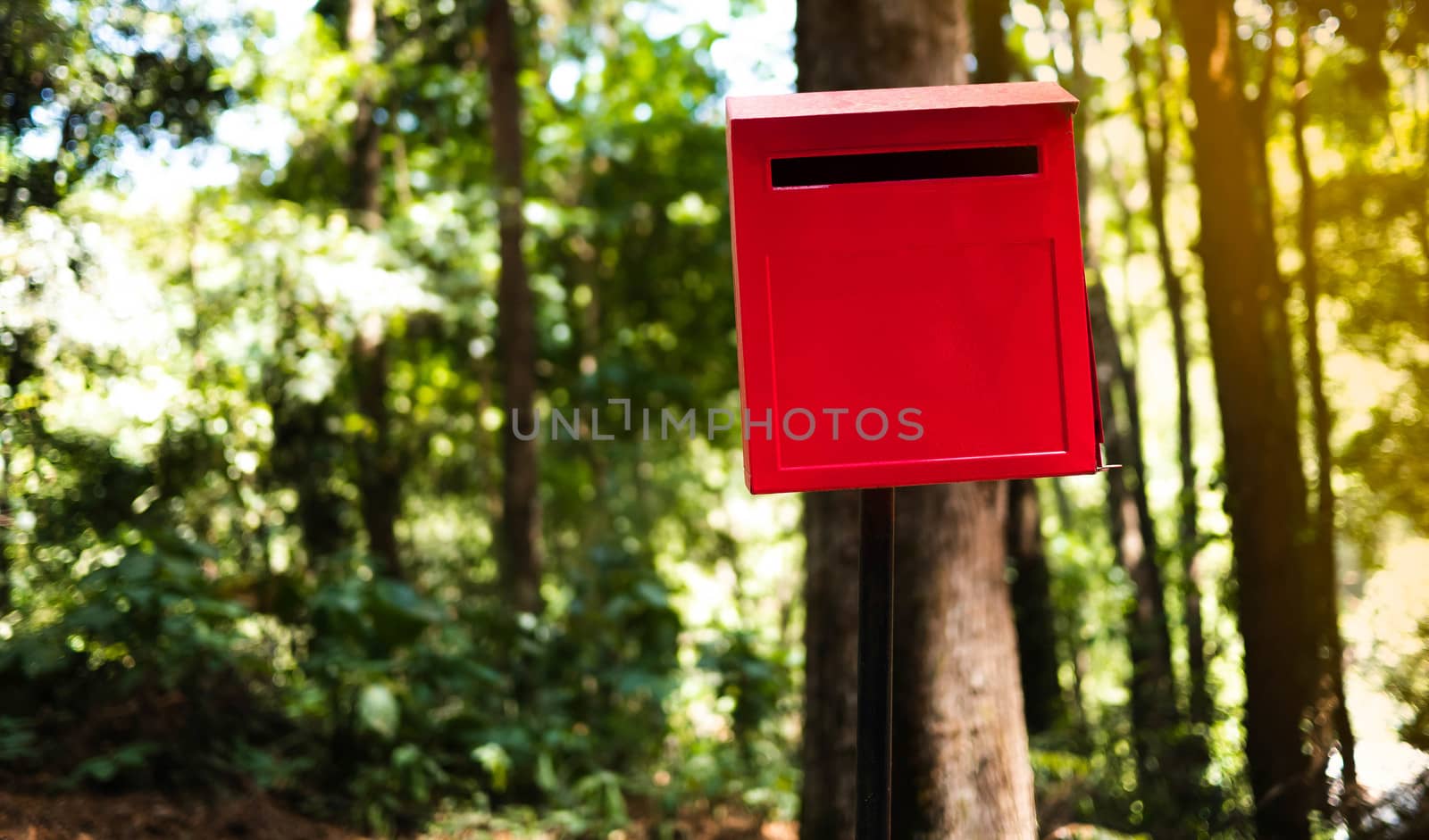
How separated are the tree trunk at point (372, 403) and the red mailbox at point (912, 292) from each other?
19.9 feet

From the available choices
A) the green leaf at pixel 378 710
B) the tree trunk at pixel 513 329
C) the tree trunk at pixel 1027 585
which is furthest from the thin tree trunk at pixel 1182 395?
the tree trunk at pixel 513 329

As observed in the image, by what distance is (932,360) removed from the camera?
1453 millimetres

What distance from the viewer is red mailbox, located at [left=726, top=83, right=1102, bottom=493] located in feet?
4.68

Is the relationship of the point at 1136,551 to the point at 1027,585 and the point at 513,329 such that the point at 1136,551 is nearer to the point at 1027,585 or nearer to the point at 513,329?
the point at 1027,585

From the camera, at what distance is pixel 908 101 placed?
1.44m

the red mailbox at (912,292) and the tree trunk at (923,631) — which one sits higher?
the red mailbox at (912,292)

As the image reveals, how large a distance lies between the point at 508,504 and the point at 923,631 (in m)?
5.20

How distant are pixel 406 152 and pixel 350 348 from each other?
3.64 meters

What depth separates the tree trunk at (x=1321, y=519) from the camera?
4168 mm

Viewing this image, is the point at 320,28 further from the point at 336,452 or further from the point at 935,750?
the point at 935,750

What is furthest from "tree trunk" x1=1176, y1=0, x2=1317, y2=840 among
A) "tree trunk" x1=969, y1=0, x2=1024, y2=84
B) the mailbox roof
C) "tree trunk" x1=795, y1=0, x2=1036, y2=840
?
the mailbox roof

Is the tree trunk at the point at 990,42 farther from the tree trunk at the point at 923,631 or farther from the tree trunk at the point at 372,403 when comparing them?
the tree trunk at the point at 372,403

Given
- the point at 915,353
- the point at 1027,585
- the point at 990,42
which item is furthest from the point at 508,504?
the point at 915,353

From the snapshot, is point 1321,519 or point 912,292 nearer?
point 912,292
